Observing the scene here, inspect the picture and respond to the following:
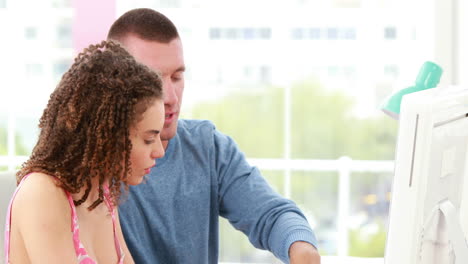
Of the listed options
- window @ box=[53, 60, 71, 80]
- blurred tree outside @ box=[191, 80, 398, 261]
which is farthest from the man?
window @ box=[53, 60, 71, 80]

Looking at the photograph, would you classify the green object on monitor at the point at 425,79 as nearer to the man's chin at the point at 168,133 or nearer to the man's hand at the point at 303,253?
the man's hand at the point at 303,253

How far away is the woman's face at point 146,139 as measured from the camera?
1.36m

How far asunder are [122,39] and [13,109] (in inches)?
100.0

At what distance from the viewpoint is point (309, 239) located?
1.65m

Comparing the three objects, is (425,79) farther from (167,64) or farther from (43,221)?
(43,221)

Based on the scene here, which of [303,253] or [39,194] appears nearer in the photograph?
[39,194]

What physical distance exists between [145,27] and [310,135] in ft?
7.86

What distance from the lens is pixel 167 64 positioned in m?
1.82

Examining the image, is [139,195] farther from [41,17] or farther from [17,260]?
[41,17]

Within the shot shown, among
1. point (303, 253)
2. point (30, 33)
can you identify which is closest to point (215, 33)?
point (30, 33)

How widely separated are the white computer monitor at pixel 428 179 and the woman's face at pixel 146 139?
478 millimetres

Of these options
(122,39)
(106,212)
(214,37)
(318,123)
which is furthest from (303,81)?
(106,212)

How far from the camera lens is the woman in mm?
1289

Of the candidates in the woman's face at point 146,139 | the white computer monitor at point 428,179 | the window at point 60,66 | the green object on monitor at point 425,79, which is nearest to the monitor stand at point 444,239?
the white computer monitor at point 428,179
